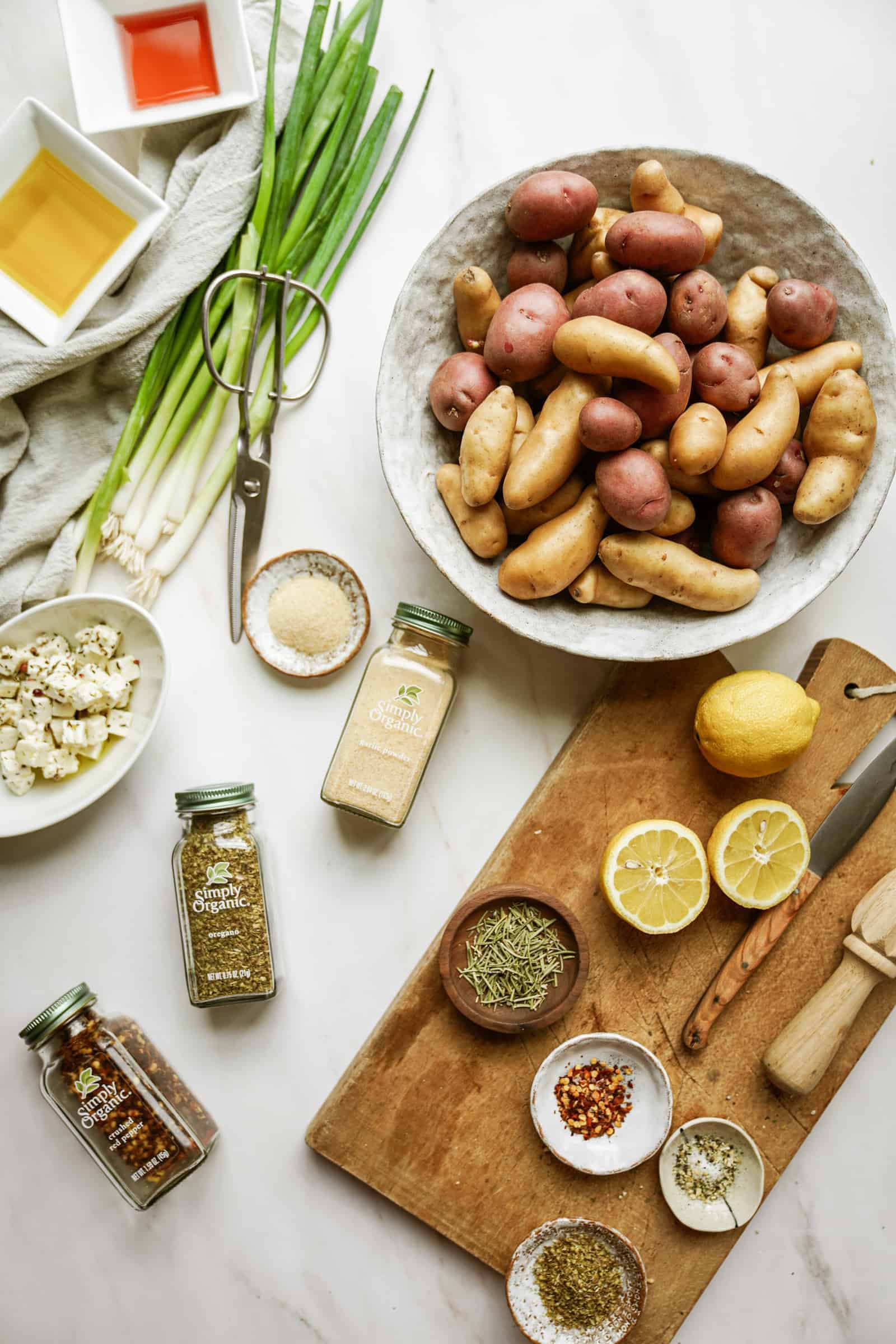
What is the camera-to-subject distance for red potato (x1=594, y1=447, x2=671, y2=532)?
4.27 feet

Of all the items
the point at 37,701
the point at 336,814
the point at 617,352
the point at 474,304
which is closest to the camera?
the point at 617,352

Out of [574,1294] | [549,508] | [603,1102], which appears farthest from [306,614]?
[574,1294]

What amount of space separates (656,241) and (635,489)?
14.4 inches

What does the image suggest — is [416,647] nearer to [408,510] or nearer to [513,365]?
[408,510]

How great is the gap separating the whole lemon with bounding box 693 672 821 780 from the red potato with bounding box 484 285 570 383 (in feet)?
1.97

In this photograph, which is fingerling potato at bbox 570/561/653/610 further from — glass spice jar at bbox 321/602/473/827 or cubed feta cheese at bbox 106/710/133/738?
cubed feta cheese at bbox 106/710/133/738

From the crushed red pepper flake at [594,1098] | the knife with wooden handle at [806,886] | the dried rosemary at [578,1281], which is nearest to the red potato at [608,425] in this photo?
the knife with wooden handle at [806,886]

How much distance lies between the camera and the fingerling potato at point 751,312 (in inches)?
55.4

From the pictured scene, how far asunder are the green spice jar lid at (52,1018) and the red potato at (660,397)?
127 centimetres

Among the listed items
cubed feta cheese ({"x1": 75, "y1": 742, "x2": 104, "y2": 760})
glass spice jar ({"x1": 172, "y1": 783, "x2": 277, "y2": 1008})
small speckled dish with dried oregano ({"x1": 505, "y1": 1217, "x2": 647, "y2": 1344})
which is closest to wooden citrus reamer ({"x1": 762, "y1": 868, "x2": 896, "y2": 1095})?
small speckled dish with dried oregano ({"x1": 505, "y1": 1217, "x2": 647, "y2": 1344})

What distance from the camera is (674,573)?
1.36 m

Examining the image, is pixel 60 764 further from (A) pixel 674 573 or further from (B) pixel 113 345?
(A) pixel 674 573

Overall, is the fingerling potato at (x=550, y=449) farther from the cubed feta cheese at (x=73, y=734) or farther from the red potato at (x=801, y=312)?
the cubed feta cheese at (x=73, y=734)

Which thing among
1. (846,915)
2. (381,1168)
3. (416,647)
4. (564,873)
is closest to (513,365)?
(416,647)
